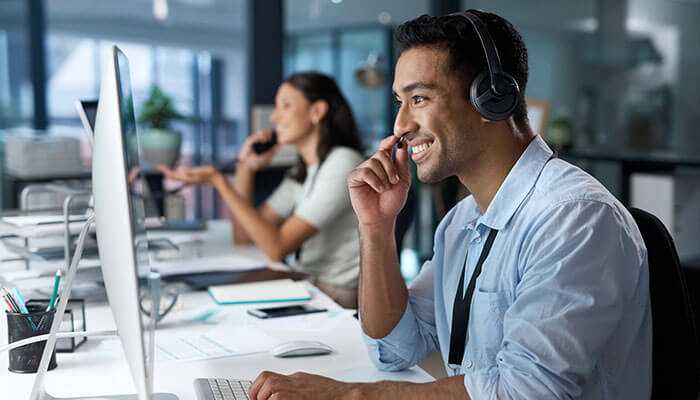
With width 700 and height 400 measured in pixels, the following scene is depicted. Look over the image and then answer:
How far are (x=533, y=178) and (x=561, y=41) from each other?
15.0ft

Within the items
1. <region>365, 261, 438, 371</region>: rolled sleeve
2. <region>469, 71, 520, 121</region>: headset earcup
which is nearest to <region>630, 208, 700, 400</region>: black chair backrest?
<region>469, 71, 520, 121</region>: headset earcup

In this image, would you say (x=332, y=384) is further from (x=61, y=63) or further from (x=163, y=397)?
(x=61, y=63)

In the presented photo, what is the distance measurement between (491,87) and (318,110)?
159 centimetres

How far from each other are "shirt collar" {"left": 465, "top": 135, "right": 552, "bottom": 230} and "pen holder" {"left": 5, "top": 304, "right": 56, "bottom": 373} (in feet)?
2.50

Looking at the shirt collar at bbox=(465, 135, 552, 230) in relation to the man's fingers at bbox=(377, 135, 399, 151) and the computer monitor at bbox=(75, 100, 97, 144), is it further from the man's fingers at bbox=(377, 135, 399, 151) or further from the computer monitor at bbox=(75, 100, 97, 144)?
the computer monitor at bbox=(75, 100, 97, 144)

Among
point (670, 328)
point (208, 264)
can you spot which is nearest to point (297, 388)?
point (670, 328)

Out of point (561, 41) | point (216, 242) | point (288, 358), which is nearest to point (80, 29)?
point (561, 41)

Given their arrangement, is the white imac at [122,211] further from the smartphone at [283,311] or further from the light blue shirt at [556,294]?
the smartphone at [283,311]

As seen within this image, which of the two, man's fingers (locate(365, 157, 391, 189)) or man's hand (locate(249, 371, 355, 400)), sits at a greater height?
man's fingers (locate(365, 157, 391, 189))

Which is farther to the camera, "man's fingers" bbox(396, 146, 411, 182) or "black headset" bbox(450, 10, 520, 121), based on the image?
"man's fingers" bbox(396, 146, 411, 182)

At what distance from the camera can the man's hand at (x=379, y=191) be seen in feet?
4.98

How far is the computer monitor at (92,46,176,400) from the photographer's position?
2.71ft

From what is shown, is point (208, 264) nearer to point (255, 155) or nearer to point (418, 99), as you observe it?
point (255, 155)

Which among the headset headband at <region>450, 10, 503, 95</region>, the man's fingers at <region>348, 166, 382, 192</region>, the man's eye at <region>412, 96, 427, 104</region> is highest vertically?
the headset headband at <region>450, 10, 503, 95</region>
